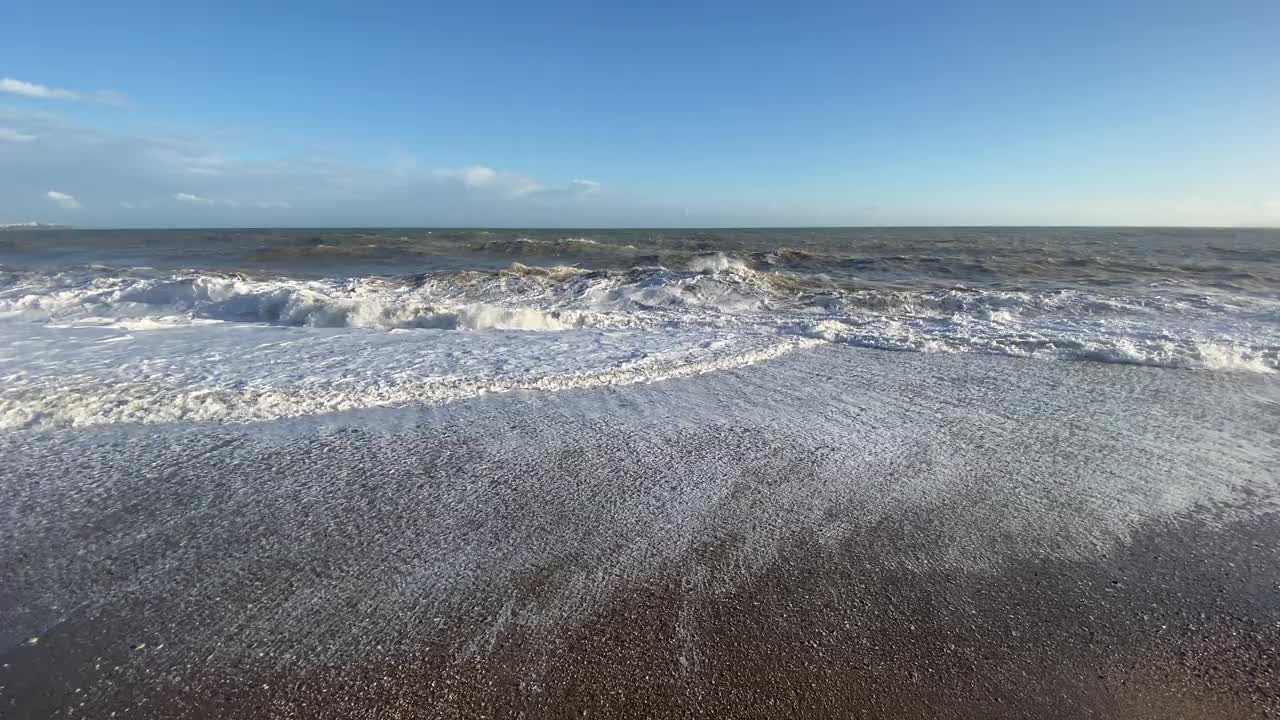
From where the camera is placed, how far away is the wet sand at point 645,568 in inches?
89.0

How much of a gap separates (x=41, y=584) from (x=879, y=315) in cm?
1066

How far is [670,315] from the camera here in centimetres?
1074

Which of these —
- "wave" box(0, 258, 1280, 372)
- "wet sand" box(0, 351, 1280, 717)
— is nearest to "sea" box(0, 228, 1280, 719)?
"wet sand" box(0, 351, 1280, 717)

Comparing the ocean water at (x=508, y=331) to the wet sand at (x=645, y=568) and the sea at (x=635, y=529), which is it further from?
the wet sand at (x=645, y=568)

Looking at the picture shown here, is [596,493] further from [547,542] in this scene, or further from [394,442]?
[394,442]

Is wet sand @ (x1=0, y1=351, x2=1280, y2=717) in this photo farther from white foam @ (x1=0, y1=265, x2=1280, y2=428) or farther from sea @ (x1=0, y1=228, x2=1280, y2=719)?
white foam @ (x1=0, y1=265, x2=1280, y2=428)

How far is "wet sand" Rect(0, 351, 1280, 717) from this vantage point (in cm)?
226

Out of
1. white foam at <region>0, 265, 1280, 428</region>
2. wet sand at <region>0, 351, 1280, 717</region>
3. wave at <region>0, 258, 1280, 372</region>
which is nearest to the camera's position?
wet sand at <region>0, 351, 1280, 717</region>

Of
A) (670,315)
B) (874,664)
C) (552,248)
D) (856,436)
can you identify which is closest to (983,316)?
(670,315)

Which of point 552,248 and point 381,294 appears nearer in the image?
point 381,294

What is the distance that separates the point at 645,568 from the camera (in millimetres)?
3004

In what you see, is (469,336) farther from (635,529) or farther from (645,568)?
(645,568)

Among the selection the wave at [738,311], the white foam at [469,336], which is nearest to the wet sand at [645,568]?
the white foam at [469,336]

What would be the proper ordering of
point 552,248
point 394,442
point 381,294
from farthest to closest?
point 552,248 < point 381,294 < point 394,442
